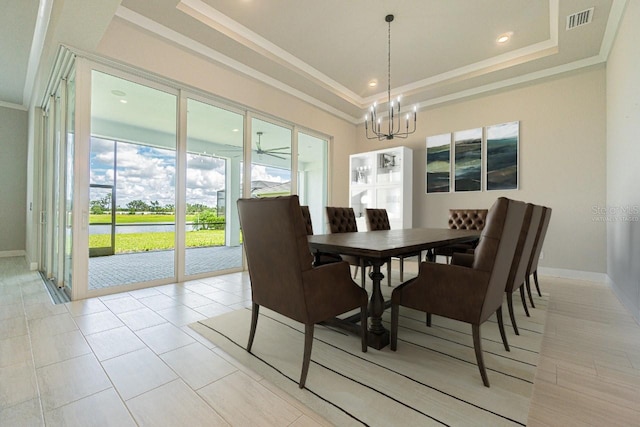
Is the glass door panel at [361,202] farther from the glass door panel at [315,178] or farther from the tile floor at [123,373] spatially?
the tile floor at [123,373]

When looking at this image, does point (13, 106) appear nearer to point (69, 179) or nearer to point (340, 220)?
point (69, 179)

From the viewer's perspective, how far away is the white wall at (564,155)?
12.4ft

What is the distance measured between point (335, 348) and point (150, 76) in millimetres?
3597

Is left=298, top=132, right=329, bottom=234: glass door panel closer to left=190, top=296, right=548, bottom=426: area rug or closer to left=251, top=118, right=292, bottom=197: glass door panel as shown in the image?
left=251, top=118, right=292, bottom=197: glass door panel

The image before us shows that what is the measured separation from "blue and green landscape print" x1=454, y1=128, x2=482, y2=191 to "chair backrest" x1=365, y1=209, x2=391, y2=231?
70.7 inches

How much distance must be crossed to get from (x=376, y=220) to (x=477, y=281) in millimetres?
2331

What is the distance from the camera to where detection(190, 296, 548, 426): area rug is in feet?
4.12

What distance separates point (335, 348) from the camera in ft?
6.12

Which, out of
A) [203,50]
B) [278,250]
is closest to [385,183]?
[203,50]

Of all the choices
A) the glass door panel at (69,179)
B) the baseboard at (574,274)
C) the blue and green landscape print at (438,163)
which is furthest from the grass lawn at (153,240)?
the baseboard at (574,274)

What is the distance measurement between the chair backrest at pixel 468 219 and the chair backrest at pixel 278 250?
10.2ft

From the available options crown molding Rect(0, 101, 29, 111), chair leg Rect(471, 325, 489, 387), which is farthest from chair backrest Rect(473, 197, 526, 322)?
crown molding Rect(0, 101, 29, 111)

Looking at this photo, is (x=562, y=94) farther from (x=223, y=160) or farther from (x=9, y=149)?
(x=9, y=149)

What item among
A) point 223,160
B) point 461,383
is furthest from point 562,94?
point 223,160
